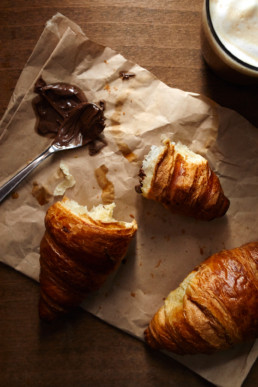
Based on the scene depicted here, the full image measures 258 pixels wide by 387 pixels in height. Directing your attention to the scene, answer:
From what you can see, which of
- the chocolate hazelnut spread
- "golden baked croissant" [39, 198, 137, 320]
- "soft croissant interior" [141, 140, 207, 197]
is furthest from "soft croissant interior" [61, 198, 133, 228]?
the chocolate hazelnut spread

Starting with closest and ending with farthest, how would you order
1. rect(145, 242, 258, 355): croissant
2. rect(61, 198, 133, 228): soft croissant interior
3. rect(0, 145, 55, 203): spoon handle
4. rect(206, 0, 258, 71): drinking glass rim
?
rect(206, 0, 258, 71): drinking glass rim → rect(145, 242, 258, 355): croissant → rect(61, 198, 133, 228): soft croissant interior → rect(0, 145, 55, 203): spoon handle

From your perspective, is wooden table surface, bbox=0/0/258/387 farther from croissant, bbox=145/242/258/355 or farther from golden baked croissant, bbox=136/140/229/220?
golden baked croissant, bbox=136/140/229/220

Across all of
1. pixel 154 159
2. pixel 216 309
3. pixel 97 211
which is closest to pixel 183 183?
pixel 154 159

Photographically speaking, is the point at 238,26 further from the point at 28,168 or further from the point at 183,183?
the point at 28,168

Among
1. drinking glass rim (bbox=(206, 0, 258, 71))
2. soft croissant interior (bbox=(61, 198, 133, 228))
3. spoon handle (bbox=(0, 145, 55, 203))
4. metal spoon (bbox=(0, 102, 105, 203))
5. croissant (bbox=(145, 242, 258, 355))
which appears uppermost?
drinking glass rim (bbox=(206, 0, 258, 71))

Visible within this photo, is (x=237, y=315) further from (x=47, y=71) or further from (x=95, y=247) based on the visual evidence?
(x=47, y=71)

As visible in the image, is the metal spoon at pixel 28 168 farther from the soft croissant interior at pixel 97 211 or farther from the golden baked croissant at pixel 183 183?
the golden baked croissant at pixel 183 183
